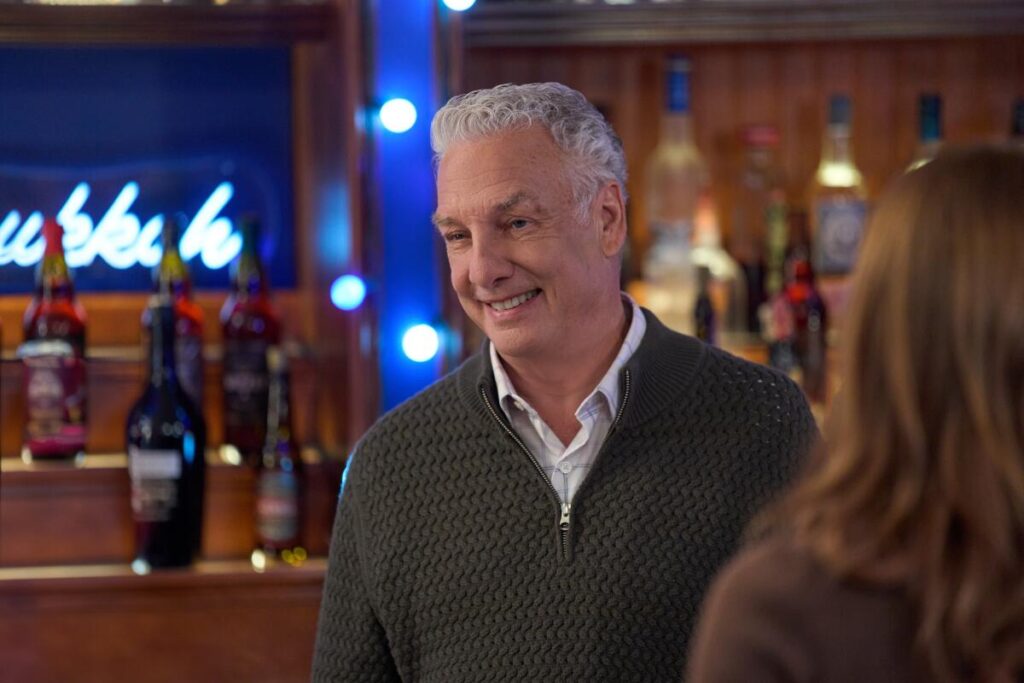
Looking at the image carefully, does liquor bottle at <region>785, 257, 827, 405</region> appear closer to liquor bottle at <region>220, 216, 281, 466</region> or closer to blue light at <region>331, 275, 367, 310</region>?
blue light at <region>331, 275, 367, 310</region>

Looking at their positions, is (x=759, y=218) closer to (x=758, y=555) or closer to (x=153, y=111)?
(x=153, y=111)

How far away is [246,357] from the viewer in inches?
86.4

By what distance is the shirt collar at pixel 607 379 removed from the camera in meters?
1.43

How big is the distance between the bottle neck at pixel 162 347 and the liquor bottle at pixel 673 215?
2.36ft

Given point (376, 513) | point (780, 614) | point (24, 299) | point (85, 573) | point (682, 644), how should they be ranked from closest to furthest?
1. point (780, 614)
2. point (682, 644)
3. point (376, 513)
4. point (85, 573)
5. point (24, 299)

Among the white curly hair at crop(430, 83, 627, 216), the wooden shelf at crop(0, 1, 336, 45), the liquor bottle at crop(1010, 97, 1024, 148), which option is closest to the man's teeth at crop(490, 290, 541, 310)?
the white curly hair at crop(430, 83, 627, 216)

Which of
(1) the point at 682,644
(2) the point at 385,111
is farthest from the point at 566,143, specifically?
(2) the point at 385,111

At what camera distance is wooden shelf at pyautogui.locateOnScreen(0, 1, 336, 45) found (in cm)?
210

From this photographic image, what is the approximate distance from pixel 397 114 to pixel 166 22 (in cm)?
37

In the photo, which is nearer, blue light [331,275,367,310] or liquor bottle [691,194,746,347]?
blue light [331,275,367,310]

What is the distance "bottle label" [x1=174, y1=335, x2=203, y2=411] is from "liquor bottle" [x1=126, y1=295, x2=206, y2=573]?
24 mm

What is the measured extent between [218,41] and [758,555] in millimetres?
1575

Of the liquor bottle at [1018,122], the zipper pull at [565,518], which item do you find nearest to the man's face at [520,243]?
the zipper pull at [565,518]

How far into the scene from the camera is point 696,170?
2291 millimetres
